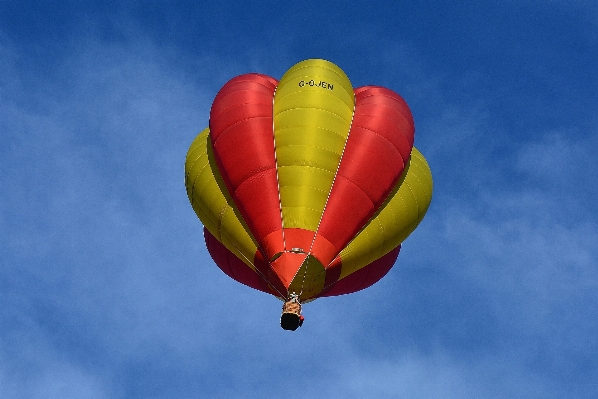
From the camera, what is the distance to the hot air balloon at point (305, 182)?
23.0 meters

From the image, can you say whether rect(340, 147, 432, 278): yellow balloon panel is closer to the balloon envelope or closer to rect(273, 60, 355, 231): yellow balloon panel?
the balloon envelope

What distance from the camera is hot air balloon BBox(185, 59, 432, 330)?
2302 cm

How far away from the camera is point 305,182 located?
2372 cm

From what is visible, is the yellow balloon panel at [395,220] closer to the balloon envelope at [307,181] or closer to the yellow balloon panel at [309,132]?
the balloon envelope at [307,181]

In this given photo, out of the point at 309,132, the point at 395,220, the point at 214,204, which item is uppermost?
the point at 309,132

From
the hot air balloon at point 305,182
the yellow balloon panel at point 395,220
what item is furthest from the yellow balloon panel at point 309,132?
the yellow balloon panel at point 395,220

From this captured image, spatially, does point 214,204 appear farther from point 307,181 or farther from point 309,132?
point 309,132

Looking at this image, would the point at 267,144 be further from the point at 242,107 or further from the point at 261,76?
the point at 261,76

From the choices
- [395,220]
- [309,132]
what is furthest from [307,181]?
[395,220]

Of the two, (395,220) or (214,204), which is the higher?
(395,220)

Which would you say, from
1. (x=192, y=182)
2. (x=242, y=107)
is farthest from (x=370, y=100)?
(x=192, y=182)

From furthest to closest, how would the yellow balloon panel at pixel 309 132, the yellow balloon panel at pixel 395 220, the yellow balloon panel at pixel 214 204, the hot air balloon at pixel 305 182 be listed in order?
the yellow balloon panel at pixel 214 204
the yellow balloon panel at pixel 395 220
the yellow balloon panel at pixel 309 132
the hot air balloon at pixel 305 182

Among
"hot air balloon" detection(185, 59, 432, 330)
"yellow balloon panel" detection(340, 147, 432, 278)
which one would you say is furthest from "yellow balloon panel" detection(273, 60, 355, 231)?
"yellow balloon panel" detection(340, 147, 432, 278)

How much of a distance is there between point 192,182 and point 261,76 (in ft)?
14.1
